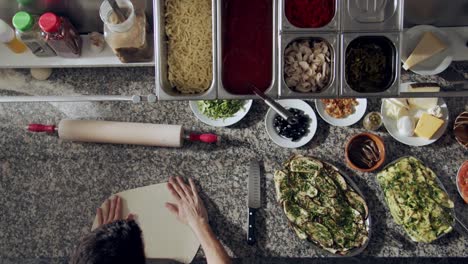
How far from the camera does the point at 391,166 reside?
1.28 meters

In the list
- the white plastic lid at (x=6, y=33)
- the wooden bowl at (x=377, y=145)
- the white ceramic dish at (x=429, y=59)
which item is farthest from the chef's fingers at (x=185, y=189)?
the white ceramic dish at (x=429, y=59)

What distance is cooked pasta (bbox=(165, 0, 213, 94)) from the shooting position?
105 cm

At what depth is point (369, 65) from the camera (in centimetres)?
104

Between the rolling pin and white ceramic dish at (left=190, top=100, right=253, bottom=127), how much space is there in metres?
0.04

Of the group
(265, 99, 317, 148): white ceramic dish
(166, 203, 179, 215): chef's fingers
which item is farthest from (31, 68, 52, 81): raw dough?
(265, 99, 317, 148): white ceramic dish

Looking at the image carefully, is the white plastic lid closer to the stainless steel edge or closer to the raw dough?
the raw dough

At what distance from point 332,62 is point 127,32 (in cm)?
47

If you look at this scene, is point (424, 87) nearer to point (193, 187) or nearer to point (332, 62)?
point (332, 62)

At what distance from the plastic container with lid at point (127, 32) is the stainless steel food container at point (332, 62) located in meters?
0.34

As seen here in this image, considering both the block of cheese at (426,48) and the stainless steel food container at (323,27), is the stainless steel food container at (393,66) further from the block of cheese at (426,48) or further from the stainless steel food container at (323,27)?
the block of cheese at (426,48)

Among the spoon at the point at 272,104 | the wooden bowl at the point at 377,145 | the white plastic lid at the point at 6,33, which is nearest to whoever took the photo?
the spoon at the point at 272,104

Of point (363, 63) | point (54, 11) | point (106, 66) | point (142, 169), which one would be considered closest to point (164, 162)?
point (142, 169)

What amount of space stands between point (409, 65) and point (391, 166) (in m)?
0.28

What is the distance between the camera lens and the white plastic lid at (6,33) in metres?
1.14
